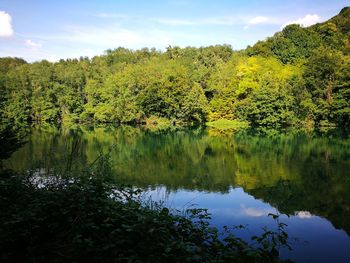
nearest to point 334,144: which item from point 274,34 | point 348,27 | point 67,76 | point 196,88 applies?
point 196,88

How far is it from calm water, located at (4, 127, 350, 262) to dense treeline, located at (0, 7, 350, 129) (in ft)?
32.0

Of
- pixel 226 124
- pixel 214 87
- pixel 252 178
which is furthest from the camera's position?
pixel 214 87

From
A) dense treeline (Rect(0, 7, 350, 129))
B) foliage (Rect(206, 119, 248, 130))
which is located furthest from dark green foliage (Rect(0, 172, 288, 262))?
foliage (Rect(206, 119, 248, 130))

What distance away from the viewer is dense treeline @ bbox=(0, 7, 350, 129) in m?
34.3

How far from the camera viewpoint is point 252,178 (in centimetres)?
1433

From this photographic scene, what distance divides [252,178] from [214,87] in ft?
97.1

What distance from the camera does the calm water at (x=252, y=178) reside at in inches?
330

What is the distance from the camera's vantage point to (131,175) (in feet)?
47.9

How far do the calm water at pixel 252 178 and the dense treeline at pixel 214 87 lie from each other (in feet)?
32.0

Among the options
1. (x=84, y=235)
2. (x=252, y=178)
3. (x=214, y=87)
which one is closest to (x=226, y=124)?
(x=214, y=87)

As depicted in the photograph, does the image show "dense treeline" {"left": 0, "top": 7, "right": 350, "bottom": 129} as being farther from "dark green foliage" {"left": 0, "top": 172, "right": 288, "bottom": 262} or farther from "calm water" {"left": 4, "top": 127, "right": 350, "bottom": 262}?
"dark green foliage" {"left": 0, "top": 172, "right": 288, "bottom": 262}

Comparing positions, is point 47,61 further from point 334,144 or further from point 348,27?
point 334,144

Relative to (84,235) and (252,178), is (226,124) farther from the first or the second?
(84,235)

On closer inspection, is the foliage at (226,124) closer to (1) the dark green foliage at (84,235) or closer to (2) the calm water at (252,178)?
(2) the calm water at (252,178)
